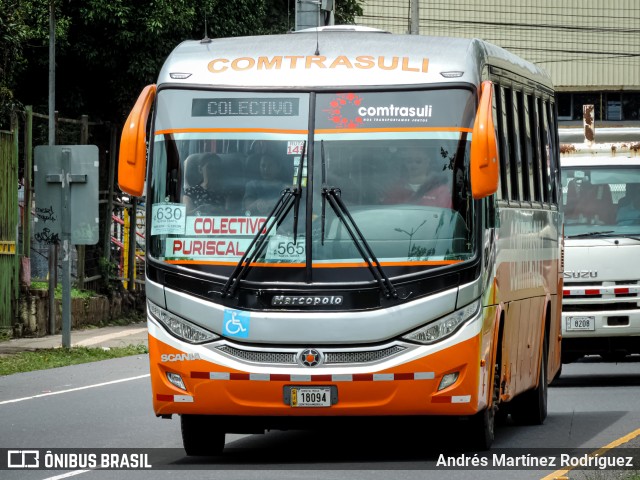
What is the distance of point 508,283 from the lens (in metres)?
12.6

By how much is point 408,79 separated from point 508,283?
2175mm

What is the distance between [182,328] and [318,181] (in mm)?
1392

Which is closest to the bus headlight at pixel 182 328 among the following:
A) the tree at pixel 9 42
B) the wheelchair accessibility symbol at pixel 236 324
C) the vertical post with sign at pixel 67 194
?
the wheelchair accessibility symbol at pixel 236 324

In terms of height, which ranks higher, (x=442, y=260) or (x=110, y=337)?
(x=442, y=260)

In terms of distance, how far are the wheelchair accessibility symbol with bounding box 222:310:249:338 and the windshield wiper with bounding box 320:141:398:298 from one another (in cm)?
76

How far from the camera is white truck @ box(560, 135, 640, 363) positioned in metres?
18.6

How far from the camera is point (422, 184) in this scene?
11.1 metres

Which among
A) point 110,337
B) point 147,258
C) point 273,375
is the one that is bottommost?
point 110,337

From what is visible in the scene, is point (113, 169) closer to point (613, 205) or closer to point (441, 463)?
point (613, 205)

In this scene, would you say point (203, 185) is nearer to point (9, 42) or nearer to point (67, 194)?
point (67, 194)

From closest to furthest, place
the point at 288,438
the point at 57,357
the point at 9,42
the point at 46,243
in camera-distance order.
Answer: the point at 288,438
the point at 57,357
the point at 9,42
the point at 46,243

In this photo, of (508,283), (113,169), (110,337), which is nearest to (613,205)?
(508,283)

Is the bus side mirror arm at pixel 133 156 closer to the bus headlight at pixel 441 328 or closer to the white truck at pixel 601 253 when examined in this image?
the bus headlight at pixel 441 328

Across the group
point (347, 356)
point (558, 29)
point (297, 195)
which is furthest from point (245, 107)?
point (558, 29)
